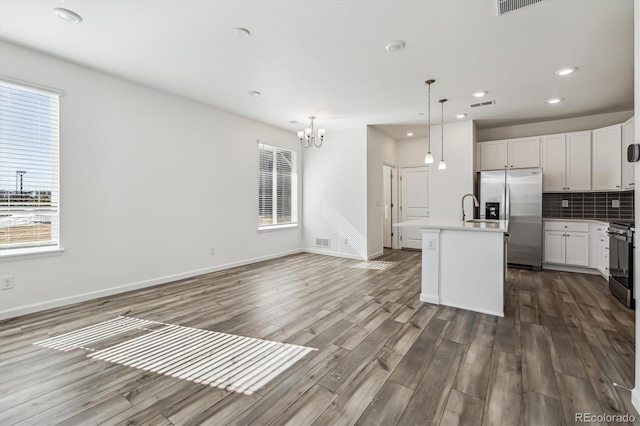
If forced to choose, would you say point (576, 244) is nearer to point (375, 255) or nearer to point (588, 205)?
point (588, 205)

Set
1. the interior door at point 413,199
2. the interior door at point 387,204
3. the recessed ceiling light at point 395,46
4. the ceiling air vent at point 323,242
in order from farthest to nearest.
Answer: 1. the interior door at point 387,204
2. the interior door at point 413,199
3. the ceiling air vent at point 323,242
4. the recessed ceiling light at point 395,46

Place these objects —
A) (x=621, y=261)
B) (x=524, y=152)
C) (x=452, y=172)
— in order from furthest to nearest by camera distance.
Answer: (x=452, y=172)
(x=524, y=152)
(x=621, y=261)

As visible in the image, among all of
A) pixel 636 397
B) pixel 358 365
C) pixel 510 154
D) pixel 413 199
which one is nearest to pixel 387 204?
pixel 413 199

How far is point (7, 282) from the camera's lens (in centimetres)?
297

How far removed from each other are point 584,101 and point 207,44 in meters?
5.61

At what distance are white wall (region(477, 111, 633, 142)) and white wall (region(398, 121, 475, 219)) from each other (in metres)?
0.92

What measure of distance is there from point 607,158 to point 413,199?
362cm

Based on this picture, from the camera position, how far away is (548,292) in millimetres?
3932

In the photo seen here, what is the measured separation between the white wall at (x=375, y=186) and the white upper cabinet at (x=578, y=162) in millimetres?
3408

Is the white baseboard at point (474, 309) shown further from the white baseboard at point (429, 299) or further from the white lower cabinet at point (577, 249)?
the white lower cabinet at point (577, 249)

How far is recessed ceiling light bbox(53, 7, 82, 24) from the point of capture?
7.98ft

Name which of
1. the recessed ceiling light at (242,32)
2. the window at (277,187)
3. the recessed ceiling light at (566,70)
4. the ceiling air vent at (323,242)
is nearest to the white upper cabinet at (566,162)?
the recessed ceiling light at (566,70)

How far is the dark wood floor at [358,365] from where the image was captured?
5.45 feet

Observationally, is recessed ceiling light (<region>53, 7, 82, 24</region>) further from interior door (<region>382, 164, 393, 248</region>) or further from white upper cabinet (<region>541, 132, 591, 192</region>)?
white upper cabinet (<region>541, 132, 591, 192</region>)
